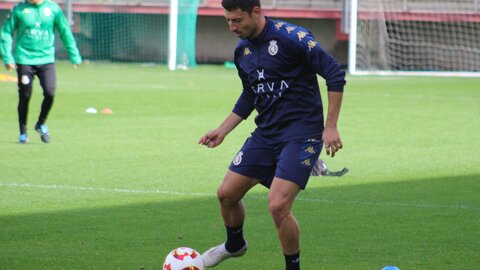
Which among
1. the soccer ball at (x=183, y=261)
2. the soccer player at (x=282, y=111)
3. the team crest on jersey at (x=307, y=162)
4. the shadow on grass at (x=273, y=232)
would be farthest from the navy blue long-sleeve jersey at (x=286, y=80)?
the shadow on grass at (x=273, y=232)

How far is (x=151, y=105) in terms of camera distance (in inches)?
857

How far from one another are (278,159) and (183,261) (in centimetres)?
90

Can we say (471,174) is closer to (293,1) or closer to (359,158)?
(359,158)

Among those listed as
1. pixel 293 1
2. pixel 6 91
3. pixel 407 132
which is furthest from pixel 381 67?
pixel 407 132

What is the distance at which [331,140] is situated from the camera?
22.5 ft

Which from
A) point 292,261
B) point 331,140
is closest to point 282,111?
point 331,140

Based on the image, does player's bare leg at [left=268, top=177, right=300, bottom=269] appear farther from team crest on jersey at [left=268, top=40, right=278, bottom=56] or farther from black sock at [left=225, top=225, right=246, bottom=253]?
team crest on jersey at [left=268, top=40, right=278, bottom=56]

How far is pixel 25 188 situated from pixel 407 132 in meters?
7.70

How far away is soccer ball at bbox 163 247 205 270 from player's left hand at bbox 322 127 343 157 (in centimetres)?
115

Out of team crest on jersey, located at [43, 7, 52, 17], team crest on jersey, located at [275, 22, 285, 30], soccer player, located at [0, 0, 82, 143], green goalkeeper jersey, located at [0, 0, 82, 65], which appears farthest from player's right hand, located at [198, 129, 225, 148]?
team crest on jersey, located at [43, 7, 52, 17]

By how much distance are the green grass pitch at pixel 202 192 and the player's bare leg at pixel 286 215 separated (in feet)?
2.11

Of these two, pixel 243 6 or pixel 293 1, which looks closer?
pixel 243 6

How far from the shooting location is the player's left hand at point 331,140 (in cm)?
684

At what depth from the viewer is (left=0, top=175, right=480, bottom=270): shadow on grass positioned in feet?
25.6
